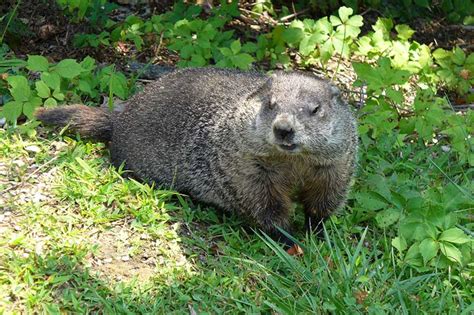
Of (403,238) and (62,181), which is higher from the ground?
(403,238)

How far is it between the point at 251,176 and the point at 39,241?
113 centimetres

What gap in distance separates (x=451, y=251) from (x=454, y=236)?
2.9 inches

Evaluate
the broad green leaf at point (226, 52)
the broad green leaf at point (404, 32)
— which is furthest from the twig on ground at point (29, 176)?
the broad green leaf at point (404, 32)

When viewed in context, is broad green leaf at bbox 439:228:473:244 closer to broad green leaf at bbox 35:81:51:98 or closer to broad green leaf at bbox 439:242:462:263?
broad green leaf at bbox 439:242:462:263

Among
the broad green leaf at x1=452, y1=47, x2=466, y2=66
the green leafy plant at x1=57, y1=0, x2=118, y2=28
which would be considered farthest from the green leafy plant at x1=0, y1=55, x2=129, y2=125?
the broad green leaf at x1=452, y1=47, x2=466, y2=66

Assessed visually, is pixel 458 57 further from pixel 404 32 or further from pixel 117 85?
pixel 117 85

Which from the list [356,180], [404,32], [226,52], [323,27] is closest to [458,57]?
[404,32]

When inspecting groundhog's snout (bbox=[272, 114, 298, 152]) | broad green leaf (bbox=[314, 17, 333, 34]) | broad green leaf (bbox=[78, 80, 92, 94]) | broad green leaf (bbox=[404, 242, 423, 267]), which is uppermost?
groundhog's snout (bbox=[272, 114, 298, 152])

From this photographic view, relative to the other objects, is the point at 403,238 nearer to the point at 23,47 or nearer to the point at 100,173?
the point at 100,173

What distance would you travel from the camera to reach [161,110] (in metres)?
4.64

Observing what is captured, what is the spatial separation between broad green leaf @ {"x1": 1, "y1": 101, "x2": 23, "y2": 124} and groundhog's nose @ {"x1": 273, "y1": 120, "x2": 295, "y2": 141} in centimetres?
187

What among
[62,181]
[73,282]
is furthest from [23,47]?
[73,282]

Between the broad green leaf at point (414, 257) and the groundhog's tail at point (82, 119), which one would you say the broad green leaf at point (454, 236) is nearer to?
the broad green leaf at point (414, 257)

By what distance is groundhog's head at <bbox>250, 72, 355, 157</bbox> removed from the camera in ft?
12.0
